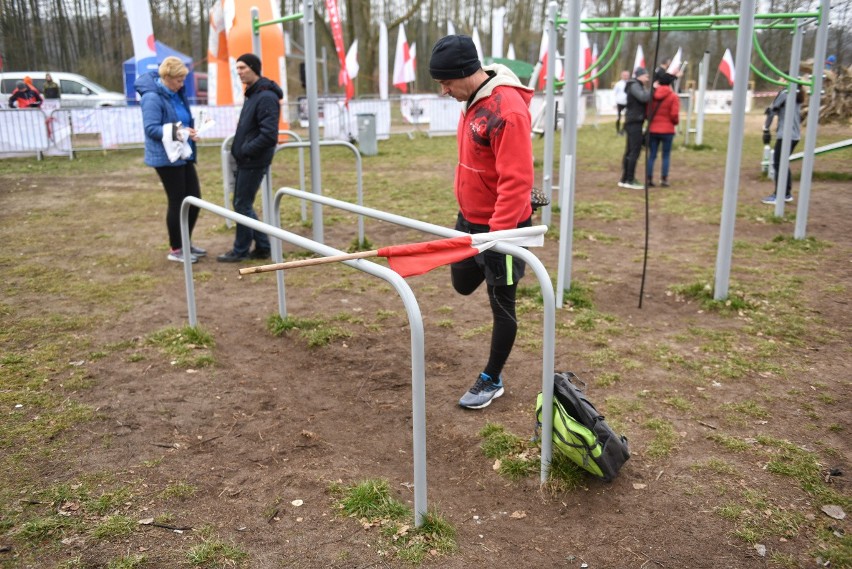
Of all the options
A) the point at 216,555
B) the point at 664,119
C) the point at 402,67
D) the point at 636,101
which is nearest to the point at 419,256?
the point at 216,555

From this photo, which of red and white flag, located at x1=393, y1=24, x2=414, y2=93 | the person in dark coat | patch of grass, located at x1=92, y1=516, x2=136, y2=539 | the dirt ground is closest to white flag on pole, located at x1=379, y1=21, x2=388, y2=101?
red and white flag, located at x1=393, y1=24, x2=414, y2=93

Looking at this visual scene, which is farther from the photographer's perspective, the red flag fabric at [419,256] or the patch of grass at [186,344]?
the patch of grass at [186,344]

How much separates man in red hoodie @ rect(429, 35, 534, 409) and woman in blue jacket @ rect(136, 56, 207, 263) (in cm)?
320

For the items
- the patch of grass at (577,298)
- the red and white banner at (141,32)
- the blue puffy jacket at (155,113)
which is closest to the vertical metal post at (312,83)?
the blue puffy jacket at (155,113)

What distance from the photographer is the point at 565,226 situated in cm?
505

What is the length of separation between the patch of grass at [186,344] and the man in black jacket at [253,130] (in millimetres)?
1723

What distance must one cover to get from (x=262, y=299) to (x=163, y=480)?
2703 mm

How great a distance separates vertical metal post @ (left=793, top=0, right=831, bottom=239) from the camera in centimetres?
634

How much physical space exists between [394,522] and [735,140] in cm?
379

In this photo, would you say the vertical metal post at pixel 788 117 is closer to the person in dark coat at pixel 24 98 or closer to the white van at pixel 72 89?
the person in dark coat at pixel 24 98

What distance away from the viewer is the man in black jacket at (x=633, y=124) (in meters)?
10.4

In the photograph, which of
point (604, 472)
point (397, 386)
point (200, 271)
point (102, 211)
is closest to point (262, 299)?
point (200, 271)

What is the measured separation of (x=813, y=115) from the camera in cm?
676

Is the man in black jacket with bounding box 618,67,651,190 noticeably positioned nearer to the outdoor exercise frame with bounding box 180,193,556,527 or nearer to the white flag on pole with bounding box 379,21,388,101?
the outdoor exercise frame with bounding box 180,193,556,527
